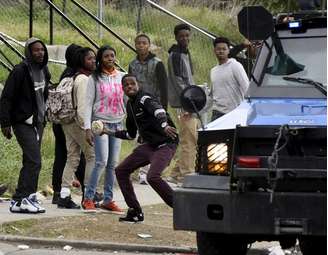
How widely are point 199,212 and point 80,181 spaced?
16.6 feet

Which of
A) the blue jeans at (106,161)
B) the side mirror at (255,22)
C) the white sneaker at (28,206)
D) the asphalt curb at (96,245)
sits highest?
the side mirror at (255,22)

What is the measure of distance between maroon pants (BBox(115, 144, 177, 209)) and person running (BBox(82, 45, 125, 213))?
0.80 metres

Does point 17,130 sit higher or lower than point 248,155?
lower

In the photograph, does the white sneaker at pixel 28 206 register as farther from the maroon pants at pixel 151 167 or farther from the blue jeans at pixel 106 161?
the maroon pants at pixel 151 167

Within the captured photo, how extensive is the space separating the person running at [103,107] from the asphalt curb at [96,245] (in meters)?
1.64

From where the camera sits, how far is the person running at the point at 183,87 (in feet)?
43.3

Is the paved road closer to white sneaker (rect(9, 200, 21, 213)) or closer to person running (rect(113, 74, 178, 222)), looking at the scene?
white sneaker (rect(9, 200, 21, 213))

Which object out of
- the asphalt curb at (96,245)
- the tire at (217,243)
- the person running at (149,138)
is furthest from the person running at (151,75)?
the tire at (217,243)

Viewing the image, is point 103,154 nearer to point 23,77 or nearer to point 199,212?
point 23,77

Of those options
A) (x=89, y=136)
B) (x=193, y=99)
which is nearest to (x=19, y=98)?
(x=89, y=136)

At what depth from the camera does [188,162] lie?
1353 centimetres

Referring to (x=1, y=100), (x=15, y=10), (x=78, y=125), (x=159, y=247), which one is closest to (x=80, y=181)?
(x=78, y=125)

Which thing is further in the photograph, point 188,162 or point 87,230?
point 188,162

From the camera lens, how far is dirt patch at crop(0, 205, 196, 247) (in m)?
9.39
